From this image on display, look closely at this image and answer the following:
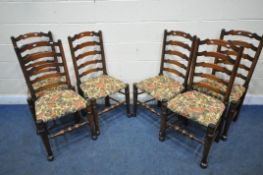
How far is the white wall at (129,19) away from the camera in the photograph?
86.4 inches

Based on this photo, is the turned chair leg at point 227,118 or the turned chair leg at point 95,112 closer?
the turned chair leg at point 227,118

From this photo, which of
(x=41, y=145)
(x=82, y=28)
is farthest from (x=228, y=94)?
(x=41, y=145)

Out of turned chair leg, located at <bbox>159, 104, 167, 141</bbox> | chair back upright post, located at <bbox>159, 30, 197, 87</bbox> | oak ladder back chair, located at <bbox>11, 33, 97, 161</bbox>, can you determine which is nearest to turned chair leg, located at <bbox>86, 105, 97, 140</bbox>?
oak ladder back chair, located at <bbox>11, 33, 97, 161</bbox>

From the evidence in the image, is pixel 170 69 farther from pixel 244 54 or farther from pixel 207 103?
pixel 244 54

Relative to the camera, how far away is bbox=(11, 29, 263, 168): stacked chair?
75.0 inches

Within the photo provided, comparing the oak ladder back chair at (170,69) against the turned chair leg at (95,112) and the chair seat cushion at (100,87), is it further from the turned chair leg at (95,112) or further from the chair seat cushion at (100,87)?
the turned chair leg at (95,112)

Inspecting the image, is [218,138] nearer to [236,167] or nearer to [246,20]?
[236,167]

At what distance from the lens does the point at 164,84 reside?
2305 mm

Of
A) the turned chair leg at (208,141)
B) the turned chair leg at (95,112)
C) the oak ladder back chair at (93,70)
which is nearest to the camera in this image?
the turned chair leg at (208,141)

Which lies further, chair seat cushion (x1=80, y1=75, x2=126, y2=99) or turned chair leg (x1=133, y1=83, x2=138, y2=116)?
turned chair leg (x1=133, y1=83, x2=138, y2=116)

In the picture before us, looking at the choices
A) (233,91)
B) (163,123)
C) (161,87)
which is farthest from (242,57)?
(163,123)

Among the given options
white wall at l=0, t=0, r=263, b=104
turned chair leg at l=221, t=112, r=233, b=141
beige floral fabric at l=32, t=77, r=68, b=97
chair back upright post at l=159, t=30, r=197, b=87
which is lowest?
turned chair leg at l=221, t=112, r=233, b=141

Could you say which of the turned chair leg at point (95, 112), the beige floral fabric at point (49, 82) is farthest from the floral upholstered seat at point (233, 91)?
the beige floral fabric at point (49, 82)

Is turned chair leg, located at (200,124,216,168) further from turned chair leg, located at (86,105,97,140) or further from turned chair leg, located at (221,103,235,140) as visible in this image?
turned chair leg, located at (86,105,97,140)
